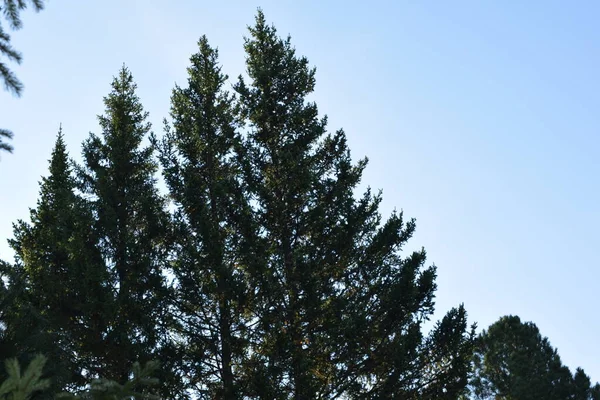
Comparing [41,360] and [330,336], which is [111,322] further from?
[41,360]

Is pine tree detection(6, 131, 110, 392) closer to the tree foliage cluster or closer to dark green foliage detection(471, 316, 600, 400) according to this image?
the tree foliage cluster

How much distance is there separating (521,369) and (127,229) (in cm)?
1928

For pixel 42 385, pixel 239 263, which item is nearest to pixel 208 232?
pixel 239 263

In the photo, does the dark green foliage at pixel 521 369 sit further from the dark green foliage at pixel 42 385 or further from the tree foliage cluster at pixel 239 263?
the dark green foliage at pixel 42 385

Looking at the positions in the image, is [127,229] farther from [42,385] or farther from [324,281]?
[42,385]

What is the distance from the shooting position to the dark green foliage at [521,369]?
2631 centimetres

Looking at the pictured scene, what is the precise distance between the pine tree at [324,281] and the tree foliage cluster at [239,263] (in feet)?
0.14

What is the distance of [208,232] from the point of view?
14805 mm

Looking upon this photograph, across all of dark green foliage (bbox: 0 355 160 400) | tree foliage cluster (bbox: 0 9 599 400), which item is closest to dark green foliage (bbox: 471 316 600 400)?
tree foliage cluster (bbox: 0 9 599 400)

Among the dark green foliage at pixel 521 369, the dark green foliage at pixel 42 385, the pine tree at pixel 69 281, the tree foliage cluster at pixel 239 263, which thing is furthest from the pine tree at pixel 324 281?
the dark green foliage at pixel 521 369

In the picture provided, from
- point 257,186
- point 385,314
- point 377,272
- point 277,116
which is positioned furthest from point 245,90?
point 385,314

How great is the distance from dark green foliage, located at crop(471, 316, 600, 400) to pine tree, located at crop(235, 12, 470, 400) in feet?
48.0

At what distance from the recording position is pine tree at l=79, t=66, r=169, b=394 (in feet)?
46.5

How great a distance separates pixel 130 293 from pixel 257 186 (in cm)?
432
